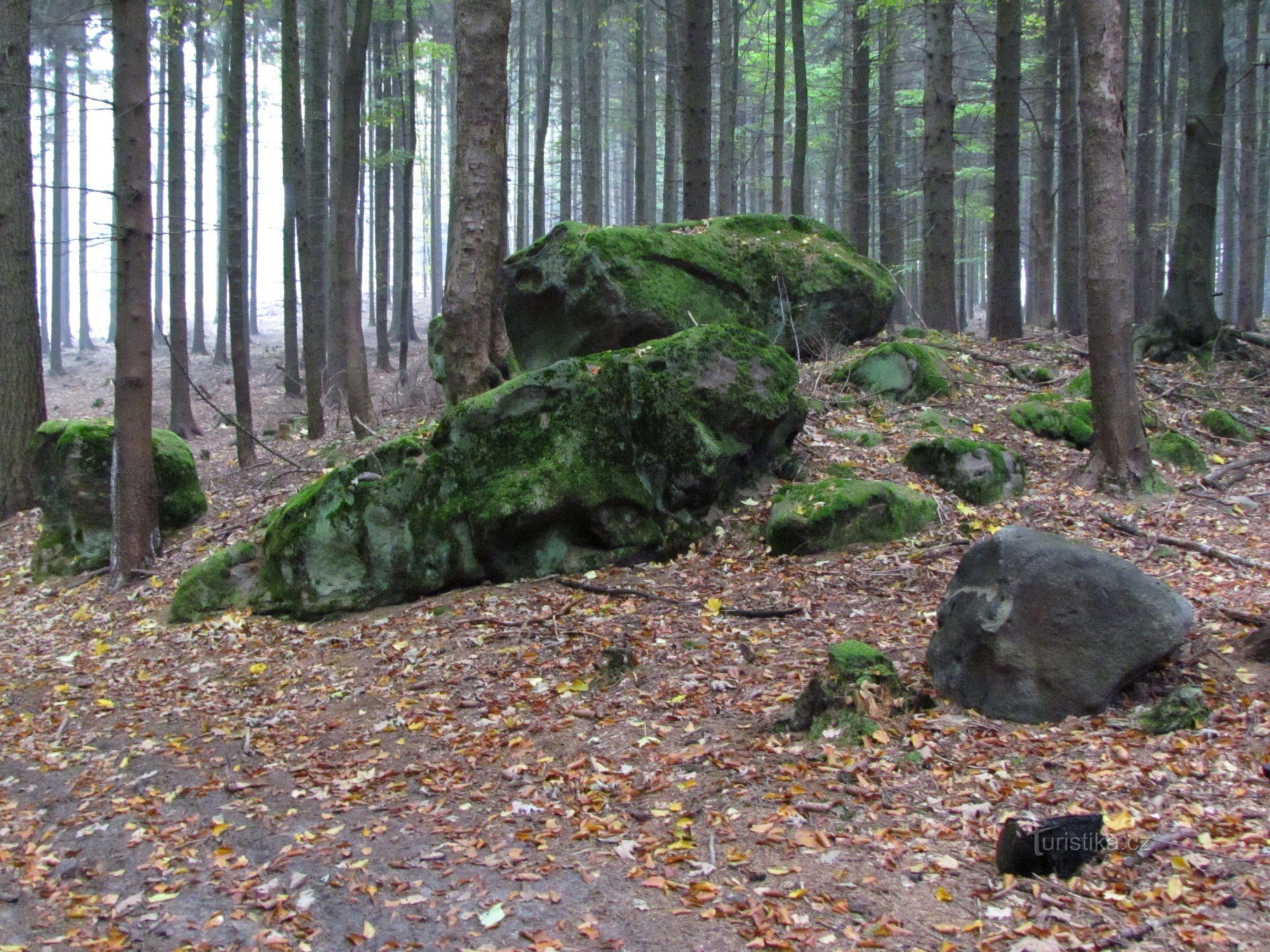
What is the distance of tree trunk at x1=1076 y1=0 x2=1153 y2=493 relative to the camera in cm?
749

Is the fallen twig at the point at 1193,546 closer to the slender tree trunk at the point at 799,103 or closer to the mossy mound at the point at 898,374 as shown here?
the mossy mound at the point at 898,374

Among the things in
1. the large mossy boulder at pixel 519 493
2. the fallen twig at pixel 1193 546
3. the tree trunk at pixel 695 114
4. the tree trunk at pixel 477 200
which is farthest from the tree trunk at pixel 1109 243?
the tree trunk at pixel 695 114

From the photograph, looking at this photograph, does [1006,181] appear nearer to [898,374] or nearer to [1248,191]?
[898,374]

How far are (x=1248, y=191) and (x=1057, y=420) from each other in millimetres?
16694

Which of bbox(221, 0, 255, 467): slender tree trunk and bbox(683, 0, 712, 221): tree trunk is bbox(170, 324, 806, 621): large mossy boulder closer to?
bbox(221, 0, 255, 467): slender tree trunk

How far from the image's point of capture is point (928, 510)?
304 inches

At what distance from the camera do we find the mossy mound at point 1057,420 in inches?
385

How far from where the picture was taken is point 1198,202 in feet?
40.2

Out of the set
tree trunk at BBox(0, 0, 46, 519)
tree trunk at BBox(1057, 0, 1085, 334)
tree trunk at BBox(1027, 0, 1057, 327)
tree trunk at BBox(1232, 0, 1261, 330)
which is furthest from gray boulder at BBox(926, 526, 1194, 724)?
tree trunk at BBox(1027, 0, 1057, 327)

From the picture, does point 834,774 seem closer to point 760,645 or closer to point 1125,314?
point 760,645

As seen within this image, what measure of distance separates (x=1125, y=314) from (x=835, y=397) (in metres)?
3.22

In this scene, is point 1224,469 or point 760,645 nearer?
point 760,645

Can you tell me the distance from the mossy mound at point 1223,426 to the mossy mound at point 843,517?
15.6 ft

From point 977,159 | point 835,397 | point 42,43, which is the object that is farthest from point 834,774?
point 977,159
